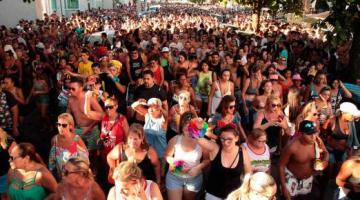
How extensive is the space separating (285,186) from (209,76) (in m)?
3.81

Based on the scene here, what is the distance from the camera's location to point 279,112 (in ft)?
17.9

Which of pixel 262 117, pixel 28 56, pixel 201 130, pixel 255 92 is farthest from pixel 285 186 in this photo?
pixel 28 56

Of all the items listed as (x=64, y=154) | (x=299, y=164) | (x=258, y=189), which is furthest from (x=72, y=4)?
(x=258, y=189)

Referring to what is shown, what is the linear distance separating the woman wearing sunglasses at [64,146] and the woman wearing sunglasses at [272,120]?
257cm

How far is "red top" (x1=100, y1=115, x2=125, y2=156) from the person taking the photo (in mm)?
4742

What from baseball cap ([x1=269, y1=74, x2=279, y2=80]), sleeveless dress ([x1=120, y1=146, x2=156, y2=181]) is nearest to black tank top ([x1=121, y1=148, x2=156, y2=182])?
sleeveless dress ([x1=120, y1=146, x2=156, y2=181])

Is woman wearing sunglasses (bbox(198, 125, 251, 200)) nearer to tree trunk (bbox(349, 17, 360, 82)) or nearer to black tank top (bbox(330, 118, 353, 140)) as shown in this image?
black tank top (bbox(330, 118, 353, 140))

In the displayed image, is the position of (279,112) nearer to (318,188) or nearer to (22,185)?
(318,188)

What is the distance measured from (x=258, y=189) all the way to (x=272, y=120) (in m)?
2.63

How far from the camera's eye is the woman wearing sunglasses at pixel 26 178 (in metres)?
3.61

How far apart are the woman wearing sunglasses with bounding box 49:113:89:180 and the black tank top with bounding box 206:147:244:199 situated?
1.50m

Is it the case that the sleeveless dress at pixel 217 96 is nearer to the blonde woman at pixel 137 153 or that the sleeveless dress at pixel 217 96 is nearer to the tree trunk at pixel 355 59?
the blonde woman at pixel 137 153

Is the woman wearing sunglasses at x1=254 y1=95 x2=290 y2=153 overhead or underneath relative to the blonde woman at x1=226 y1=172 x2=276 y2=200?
underneath

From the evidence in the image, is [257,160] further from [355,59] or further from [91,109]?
[355,59]
